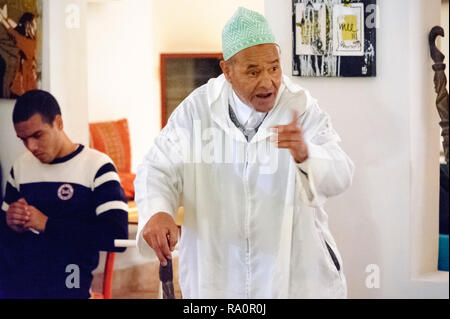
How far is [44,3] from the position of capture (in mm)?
2344

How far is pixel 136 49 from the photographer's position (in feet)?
7.73

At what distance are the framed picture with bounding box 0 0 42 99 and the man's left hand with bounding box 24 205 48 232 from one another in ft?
1.39

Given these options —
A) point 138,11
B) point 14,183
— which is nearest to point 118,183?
point 14,183

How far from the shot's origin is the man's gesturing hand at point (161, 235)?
1.77 m

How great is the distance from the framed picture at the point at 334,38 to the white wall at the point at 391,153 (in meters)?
0.02

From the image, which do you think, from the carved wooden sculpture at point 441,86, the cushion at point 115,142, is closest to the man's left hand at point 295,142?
the carved wooden sculpture at point 441,86

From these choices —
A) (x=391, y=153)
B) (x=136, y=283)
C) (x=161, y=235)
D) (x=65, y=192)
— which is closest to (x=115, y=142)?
(x=65, y=192)

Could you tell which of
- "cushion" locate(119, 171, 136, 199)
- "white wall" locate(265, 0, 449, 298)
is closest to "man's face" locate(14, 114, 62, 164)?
"cushion" locate(119, 171, 136, 199)

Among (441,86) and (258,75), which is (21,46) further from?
(441,86)

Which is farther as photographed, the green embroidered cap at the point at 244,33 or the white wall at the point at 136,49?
the white wall at the point at 136,49

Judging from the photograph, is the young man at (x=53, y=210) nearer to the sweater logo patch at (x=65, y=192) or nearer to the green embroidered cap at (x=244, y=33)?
the sweater logo patch at (x=65, y=192)

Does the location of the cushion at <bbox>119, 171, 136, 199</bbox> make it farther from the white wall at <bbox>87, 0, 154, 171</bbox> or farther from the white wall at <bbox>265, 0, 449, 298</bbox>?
the white wall at <bbox>265, 0, 449, 298</bbox>

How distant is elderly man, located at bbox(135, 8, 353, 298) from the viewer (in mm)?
1861

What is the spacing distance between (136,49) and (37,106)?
0.41m
